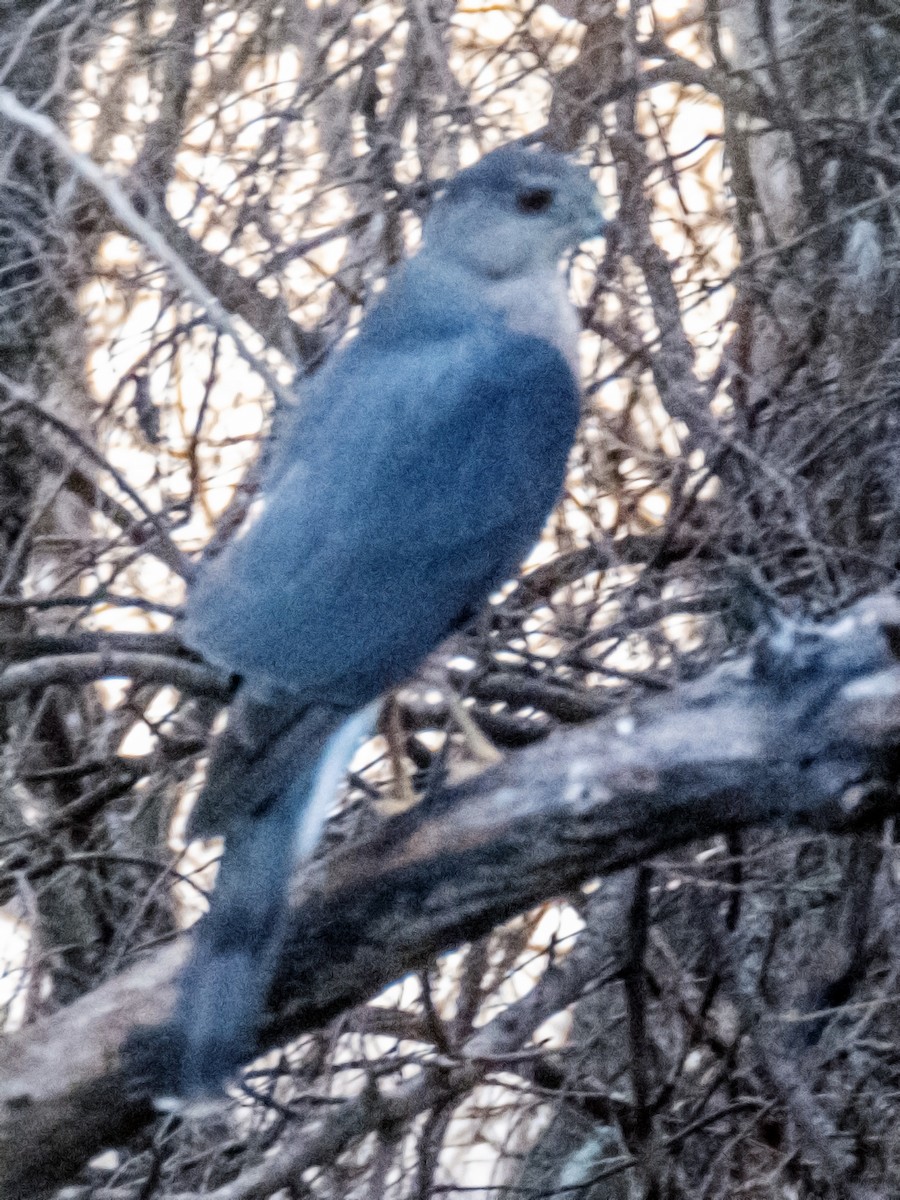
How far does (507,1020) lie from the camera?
8.48ft

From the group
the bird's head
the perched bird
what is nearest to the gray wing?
the perched bird

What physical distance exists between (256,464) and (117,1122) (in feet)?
4.71

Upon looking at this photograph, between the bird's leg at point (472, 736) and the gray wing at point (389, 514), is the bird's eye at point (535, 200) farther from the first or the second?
the bird's leg at point (472, 736)

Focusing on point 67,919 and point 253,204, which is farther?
point 67,919

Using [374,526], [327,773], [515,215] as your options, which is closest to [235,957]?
[327,773]

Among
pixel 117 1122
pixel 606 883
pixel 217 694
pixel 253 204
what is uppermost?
pixel 253 204

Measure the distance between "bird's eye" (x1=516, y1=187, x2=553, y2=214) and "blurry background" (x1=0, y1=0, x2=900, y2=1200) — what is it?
11.6 inches

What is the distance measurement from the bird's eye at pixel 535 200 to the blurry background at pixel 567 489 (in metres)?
0.29

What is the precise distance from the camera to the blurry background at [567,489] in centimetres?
266

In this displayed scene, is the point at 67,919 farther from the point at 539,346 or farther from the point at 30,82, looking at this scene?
the point at 30,82

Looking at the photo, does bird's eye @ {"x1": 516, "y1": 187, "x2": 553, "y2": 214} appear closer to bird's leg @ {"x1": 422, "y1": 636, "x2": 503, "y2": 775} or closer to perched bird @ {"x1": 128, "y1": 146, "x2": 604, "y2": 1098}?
perched bird @ {"x1": 128, "y1": 146, "x2": 604, "y2": 1098}

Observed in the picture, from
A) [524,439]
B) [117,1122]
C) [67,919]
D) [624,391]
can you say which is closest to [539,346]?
[524,439]

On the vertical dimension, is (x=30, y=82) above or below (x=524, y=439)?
above

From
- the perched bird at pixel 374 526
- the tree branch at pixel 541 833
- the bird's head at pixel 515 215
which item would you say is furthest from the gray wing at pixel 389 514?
the tree branch at pixel 541 833
